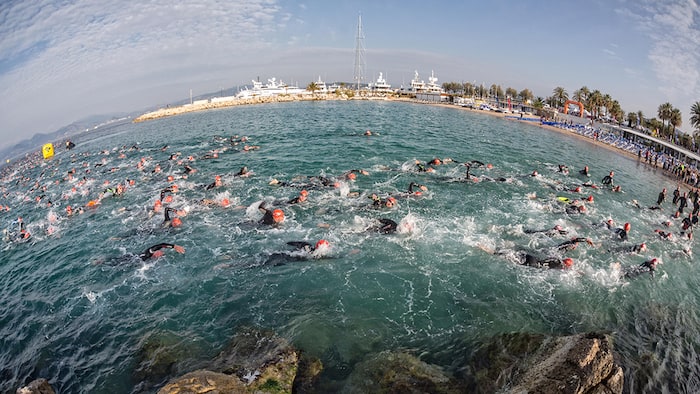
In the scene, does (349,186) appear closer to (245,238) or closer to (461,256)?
(245,238)

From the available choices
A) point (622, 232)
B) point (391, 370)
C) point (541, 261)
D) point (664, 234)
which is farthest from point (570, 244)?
point (391, 370)

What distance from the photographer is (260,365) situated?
406 inches

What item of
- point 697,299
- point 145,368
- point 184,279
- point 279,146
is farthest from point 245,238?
point 279,146

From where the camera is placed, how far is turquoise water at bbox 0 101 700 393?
12.8 m

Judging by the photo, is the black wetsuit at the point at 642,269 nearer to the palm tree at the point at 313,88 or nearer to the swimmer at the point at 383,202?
the swimmer at the point at 383,202

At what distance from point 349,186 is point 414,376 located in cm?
2099

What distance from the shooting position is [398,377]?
10000 millimetres

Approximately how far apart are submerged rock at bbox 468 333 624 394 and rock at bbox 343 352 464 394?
3.49 ft

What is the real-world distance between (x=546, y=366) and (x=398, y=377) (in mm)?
4143

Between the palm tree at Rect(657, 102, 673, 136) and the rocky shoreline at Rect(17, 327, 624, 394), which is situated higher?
the palm tree at Rect(657, 102, 673, 136)

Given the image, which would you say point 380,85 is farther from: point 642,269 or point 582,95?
point 642,269

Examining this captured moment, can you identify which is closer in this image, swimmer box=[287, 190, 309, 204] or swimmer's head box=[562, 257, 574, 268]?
swimmer's head box=[562, 257, 574, 268]

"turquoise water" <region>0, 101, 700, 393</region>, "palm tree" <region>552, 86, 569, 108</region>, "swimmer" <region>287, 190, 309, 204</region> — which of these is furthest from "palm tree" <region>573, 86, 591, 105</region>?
"swimmer" <region>287, 190, 309, 204</region>

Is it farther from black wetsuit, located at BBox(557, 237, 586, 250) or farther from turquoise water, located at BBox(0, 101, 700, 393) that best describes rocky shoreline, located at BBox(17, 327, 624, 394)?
black wetsuit, located at BBox(557, 237, 586, 250)
